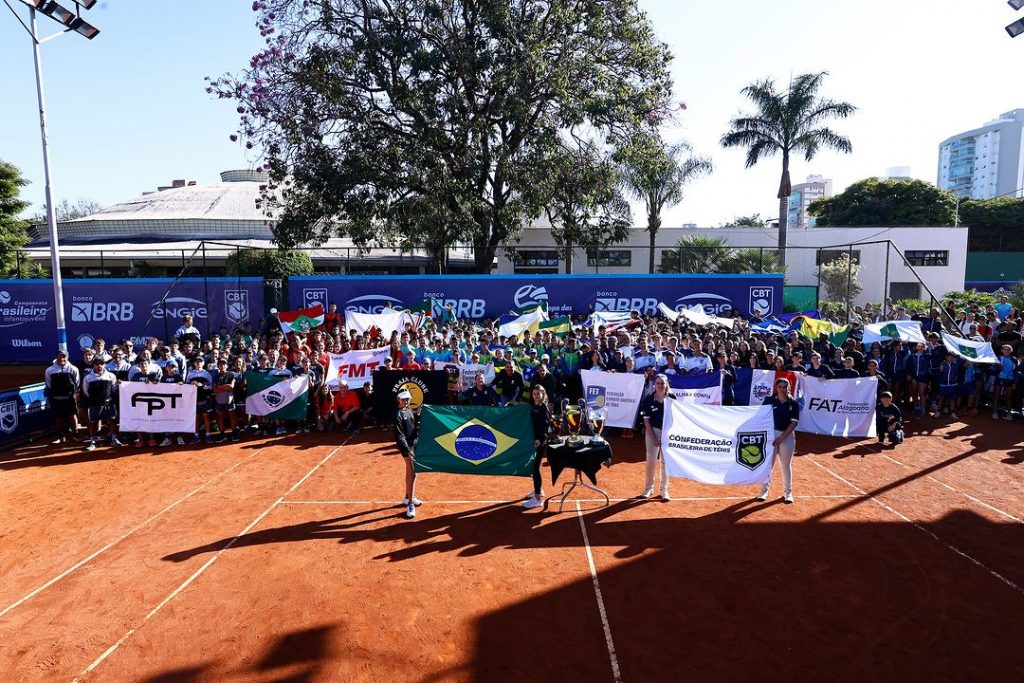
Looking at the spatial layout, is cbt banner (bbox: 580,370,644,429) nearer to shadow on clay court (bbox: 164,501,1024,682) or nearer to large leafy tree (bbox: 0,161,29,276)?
shadow on clay court (bbox: 164,501,1024,682)

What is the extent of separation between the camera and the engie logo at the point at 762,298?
85.0 ft

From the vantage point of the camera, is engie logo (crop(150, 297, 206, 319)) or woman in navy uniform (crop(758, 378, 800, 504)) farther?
engie logo (crop(150, 297, 206, 319))

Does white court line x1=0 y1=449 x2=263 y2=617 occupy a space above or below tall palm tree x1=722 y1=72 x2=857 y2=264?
below

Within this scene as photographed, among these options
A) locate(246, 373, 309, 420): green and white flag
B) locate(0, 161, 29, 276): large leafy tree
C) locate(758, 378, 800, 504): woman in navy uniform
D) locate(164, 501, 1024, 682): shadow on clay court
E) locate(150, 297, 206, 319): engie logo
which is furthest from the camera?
locate(0, 161, 29, 276): large leafy tree

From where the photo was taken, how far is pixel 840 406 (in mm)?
13445

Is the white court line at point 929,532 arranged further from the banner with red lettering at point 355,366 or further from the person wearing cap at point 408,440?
the banner with red lettering at point 355,366

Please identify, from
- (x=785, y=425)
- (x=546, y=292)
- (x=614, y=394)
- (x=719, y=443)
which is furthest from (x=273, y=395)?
(x=546, y=292)

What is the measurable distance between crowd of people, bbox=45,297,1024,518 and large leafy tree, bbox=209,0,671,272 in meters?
10.5

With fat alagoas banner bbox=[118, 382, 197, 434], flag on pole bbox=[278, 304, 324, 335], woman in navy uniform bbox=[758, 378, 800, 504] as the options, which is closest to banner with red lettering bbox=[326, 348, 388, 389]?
fat alagoas banner bbox=[118, 382, 197, 434]

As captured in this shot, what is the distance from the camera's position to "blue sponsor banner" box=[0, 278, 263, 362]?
24750mm

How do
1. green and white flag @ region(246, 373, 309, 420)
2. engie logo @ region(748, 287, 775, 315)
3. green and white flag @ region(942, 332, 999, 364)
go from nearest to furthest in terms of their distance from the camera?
green and white flag @ region(246, 373, 309, 420) < green and white flag @ region(942, 332, 999, 364) < engie logo @ region(748, 287, 775, 315)

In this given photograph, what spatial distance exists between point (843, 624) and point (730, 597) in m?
1.16

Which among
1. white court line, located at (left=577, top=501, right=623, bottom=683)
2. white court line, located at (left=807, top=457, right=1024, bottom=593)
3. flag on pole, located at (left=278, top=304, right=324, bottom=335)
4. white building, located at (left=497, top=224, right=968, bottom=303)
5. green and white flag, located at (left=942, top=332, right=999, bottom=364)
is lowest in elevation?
white court line, located at (left=577, top=501, right=623, bottom=683)

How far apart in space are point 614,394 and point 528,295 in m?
12.4
